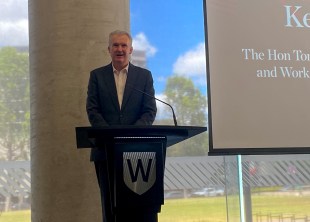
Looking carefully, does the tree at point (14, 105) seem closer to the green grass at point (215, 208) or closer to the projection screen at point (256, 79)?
the green grass at point (215, 208)

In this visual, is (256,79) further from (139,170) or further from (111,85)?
(139,170)

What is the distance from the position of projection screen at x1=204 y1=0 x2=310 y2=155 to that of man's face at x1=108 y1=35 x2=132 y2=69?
2.14m

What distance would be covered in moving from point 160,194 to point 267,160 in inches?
105

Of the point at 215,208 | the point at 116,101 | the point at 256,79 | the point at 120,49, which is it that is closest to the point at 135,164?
the point at 116,101

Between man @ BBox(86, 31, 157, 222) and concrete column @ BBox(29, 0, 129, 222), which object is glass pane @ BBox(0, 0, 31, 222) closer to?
concrete column @ BBox(29, 0, 129, 222)

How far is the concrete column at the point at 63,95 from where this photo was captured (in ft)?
10.4

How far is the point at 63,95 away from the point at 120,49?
1076 millimetres

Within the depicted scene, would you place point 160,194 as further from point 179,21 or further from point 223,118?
point 179,21

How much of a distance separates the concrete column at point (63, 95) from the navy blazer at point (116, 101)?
0.93 m

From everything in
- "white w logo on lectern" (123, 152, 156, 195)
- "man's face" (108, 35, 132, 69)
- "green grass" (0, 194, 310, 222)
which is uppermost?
"man's face" (108, 35, 132, 69)

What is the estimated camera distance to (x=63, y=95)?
3254 mm

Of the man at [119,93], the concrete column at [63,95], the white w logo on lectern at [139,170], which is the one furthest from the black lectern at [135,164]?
the concrete column at [63,95]

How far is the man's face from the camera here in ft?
7.49

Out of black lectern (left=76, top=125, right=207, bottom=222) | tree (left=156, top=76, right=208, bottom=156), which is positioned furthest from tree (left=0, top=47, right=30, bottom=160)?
black lectern (left=76, top=125, right=207, bottom=222)
